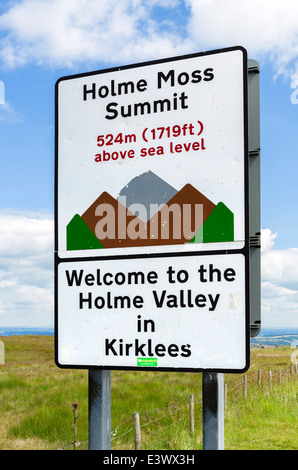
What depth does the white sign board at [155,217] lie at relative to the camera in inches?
138

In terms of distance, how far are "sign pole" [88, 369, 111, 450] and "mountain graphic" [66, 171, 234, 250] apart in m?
0.99

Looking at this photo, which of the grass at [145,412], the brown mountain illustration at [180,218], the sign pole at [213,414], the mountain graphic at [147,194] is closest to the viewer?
the sign pole at [213,414]

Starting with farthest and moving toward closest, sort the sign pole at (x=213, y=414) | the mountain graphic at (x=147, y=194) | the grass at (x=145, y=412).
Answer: the grass at (x=145, y=412) → the mountain graphic at (x=147, y=194) → the sign pole at (x=213, y=414)

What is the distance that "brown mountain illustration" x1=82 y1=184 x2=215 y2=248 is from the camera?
3596mm

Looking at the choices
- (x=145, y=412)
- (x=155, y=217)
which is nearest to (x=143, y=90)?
(x=155, y=217)

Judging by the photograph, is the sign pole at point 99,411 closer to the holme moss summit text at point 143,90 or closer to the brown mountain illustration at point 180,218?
the brown mountain illustration at point 180,218

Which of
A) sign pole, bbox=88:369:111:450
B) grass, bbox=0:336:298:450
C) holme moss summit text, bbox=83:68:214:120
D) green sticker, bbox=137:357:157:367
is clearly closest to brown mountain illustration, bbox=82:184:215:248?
holme moss summit text, bbox=83:68:214:120

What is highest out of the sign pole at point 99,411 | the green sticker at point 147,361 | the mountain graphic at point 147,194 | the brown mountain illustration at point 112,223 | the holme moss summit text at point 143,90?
the holme moss summit text at point 143,90

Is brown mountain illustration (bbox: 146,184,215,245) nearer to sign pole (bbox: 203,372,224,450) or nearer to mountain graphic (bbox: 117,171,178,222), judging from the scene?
mountain graphic (bbox: 117,171,178,222)

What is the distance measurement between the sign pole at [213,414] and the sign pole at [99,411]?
771mm

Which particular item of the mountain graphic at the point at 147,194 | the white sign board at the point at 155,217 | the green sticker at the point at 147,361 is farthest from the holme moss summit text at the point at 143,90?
the green sticker at the point at 147,361

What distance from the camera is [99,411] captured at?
379 cm

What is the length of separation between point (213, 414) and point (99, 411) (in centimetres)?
87
